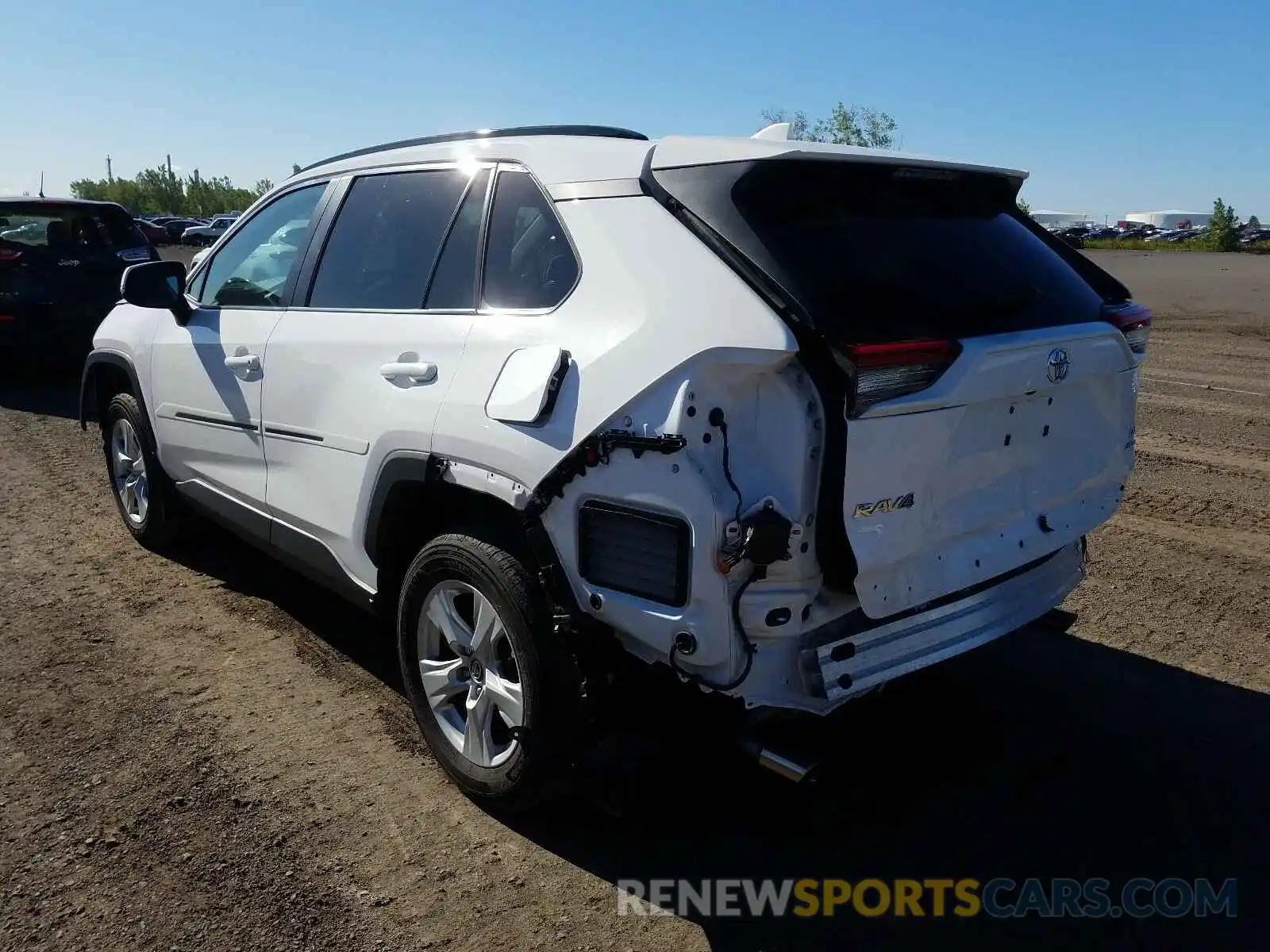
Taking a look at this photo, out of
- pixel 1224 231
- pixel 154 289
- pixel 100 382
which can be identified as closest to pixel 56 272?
pixel 100 382

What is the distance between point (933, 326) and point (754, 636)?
946 mm

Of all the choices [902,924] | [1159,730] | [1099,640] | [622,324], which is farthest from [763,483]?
[1099,640]

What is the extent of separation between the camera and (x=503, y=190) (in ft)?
11.0

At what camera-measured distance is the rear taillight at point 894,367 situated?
2.45 meters

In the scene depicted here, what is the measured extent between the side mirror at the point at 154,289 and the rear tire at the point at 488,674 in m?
2.25

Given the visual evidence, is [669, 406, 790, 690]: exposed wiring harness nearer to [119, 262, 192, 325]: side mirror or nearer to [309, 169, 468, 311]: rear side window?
[309, 169, 468, 311]: rear side window

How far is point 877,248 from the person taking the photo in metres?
2.82

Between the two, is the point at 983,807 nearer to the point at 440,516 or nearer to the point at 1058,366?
the point at 1058,366

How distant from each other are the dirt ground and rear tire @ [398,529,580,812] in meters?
0.19

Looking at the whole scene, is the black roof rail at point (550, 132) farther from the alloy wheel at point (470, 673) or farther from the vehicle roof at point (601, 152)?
the alloy wheel at point (470, 673)

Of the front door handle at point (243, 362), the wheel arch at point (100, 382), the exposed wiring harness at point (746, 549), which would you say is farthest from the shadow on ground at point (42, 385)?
the exposed wiring harness at point (746, 549)

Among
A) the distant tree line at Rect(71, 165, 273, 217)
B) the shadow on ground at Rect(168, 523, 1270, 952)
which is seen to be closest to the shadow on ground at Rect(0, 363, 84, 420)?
the shadow on ground at Rect(168, 523, 1270, 952)

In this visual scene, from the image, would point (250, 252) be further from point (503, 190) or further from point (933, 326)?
point (933, 326)

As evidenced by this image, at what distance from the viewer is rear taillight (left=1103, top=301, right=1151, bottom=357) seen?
10.8ft
